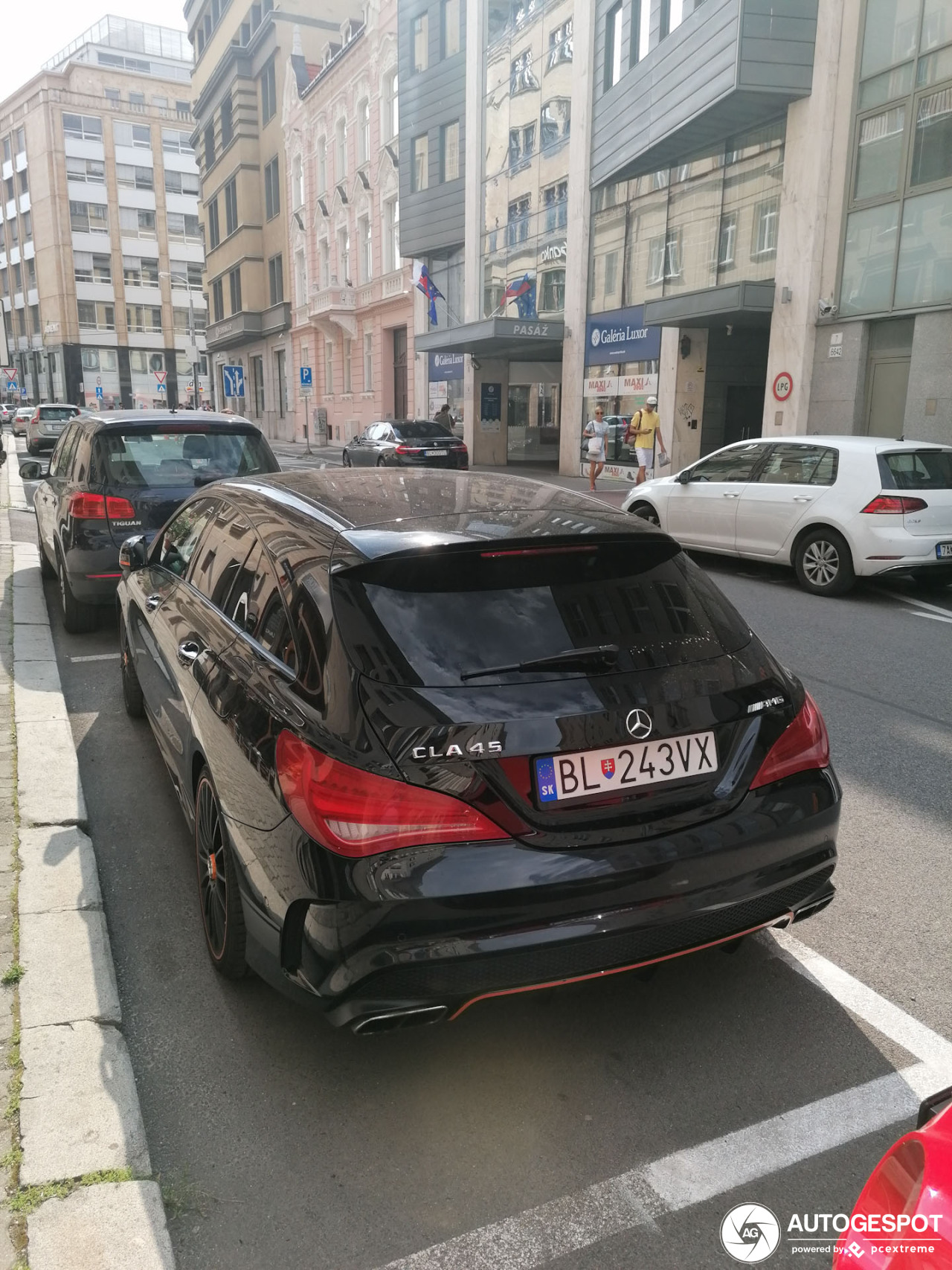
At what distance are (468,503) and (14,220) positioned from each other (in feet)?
323

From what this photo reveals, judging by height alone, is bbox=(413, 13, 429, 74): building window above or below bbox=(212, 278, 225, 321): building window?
above

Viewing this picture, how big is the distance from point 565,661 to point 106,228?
89194 mm

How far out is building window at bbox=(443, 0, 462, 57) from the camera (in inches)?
1232

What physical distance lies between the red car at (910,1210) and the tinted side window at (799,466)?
907cm

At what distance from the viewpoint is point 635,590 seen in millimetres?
2996

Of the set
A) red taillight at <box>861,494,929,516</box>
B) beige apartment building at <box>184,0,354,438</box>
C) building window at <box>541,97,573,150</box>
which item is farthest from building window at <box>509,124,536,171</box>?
beige apartment building at <box>184,0,354,438</box>

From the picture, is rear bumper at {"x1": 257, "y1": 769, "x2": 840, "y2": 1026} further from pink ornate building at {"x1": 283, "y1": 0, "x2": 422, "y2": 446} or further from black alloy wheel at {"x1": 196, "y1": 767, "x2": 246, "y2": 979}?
pink ornate building at {"x1": 283, "y1": 0, "x2": 422, "y2": 446}

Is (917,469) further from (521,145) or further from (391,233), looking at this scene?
(391,233)

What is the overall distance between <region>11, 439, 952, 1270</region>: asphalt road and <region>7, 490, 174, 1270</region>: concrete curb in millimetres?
87

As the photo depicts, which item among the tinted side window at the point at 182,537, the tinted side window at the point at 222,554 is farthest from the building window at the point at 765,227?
the tinted side window at the point at 222,554

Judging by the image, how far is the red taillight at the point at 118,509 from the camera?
7566 millimetres

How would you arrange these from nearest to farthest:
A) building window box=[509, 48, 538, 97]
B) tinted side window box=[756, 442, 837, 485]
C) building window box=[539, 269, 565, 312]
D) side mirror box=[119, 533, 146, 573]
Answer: side mirror box=[119, 533, 146, 573]
tinted side window box=[756, 442, 837, 485]
building window box=[539, 269, 565, 312]
building window box=[509, 48, 538, 97]

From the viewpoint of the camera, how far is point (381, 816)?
242cm

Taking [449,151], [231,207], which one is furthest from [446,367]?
[231,207]
